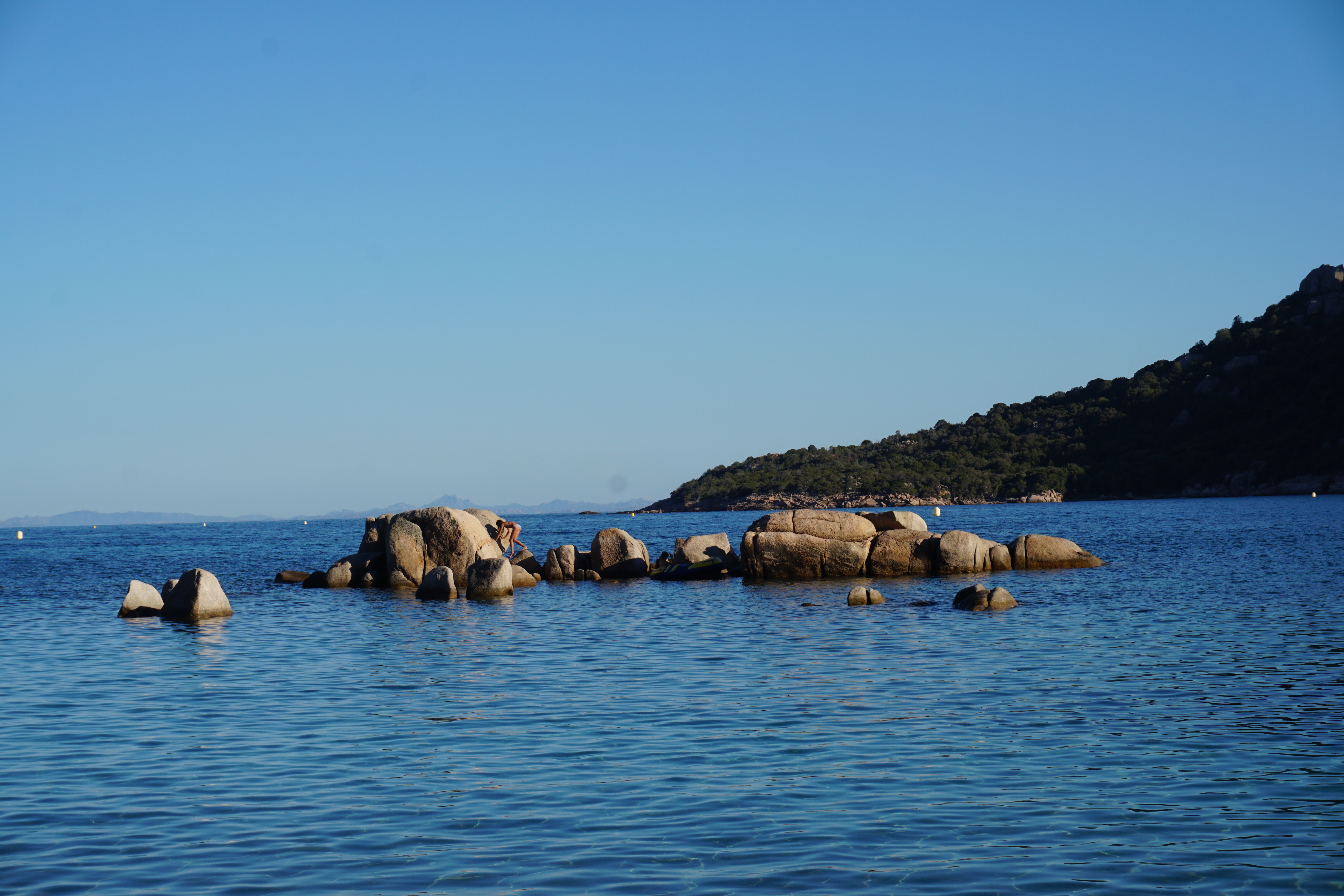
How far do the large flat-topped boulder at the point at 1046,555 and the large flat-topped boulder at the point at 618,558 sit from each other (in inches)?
575

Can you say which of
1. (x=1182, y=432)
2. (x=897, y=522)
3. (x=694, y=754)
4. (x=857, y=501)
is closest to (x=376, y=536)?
(x=897, y=522)

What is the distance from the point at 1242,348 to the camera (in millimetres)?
153125

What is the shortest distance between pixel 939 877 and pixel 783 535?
32618 mm

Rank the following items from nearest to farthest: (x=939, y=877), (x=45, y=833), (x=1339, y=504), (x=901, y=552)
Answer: (x=939, y=877) < (x=45, y=833) < (x=901, y=552) < (x=1339, y=504)

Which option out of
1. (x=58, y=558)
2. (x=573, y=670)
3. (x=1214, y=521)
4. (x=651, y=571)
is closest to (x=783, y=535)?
→ (x=651, y=571)

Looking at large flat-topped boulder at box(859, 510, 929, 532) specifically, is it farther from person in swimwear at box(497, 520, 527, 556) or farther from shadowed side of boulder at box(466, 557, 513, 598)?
shadowed side of boulder at box(466, 557, 513, 598)

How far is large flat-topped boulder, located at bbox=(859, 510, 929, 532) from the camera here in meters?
42.5

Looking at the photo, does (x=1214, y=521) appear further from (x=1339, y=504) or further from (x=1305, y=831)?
(x=1305, y=831)

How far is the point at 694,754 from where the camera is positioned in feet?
42.8

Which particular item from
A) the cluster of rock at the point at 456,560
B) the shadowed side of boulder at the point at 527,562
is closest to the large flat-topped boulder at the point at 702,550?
the cluster of rock at the point at 456,560

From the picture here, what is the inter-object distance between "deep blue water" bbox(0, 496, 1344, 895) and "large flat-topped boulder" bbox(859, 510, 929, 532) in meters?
13.1

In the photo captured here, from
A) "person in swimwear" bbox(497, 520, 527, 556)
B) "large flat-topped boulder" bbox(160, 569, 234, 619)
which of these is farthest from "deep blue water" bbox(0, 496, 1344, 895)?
"person in swimwear" bbox(497, 520, 527, 556)

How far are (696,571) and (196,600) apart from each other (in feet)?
62.4

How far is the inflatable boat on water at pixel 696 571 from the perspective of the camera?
44031mm
